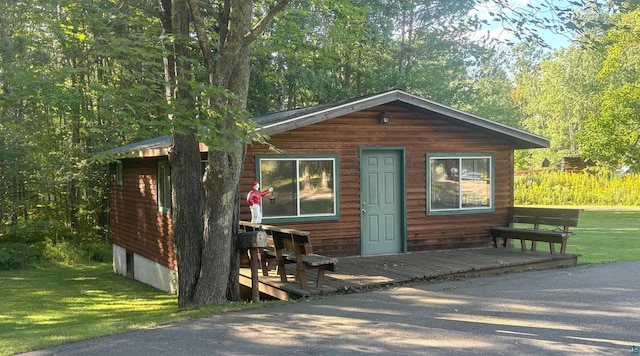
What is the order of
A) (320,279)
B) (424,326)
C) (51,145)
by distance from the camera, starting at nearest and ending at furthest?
(424,326), (320,279), (51,145)

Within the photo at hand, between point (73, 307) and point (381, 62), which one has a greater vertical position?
point (381, 62)

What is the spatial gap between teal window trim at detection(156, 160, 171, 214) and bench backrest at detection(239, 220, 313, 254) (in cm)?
312

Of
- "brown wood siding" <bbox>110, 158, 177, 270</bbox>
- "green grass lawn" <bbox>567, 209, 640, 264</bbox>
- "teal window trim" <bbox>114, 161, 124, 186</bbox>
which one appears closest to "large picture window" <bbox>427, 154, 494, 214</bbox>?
"green grass lawn" <bbox>567, 209, 640, 264</bbox>

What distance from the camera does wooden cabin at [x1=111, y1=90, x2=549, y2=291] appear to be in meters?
11.6

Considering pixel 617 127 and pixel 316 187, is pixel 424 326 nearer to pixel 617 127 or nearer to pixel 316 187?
pixel 316 187

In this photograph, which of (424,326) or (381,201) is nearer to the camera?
(424,326)

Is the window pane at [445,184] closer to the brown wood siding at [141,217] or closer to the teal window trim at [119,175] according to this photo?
the brown wood siding at [141,217]

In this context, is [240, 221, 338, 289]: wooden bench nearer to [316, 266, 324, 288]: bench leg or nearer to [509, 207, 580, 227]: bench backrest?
[316, 266, 324, 288]: bench leg

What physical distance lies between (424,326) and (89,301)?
824cm

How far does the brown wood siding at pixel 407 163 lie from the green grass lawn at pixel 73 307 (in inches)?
115

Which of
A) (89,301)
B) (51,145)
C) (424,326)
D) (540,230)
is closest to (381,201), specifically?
(540,230)

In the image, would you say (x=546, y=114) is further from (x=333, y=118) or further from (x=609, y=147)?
(x=333, y=118)

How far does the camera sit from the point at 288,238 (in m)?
9.36

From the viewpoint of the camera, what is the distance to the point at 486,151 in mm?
13422
